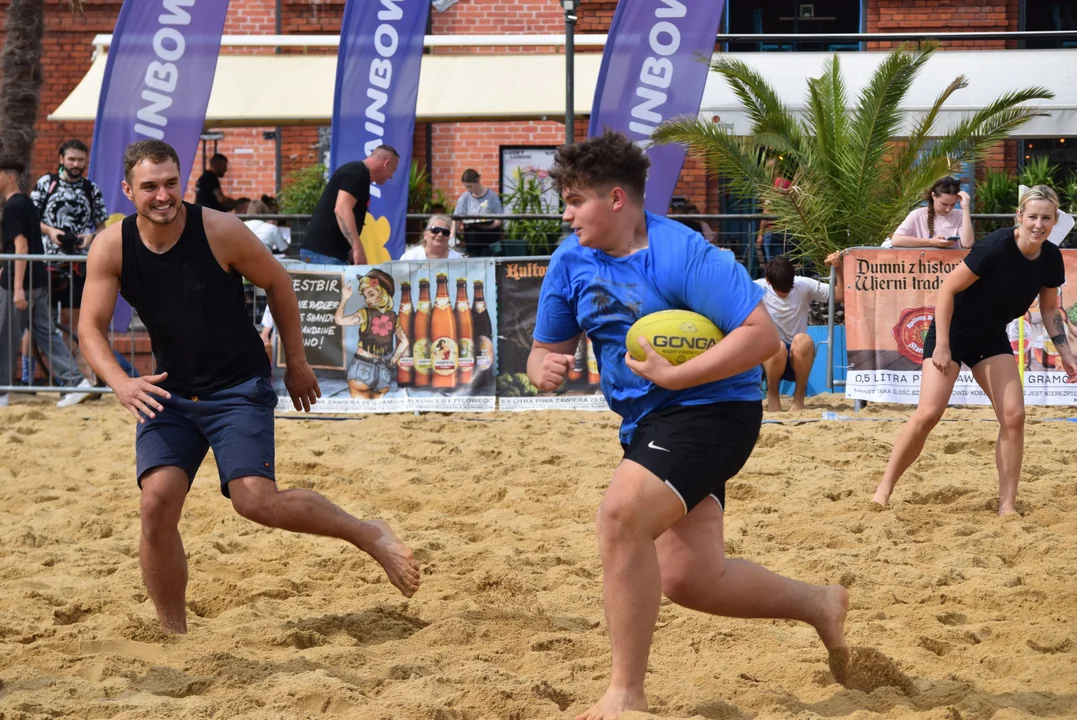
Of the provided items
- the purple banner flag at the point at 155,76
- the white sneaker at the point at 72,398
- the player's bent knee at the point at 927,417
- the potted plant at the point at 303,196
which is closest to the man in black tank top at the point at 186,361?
the player's bent knee at the point at 927,417

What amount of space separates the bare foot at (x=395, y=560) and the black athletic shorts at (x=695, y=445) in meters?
1.35

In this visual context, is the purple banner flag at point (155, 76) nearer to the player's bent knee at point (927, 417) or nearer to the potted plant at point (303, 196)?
the potted plant at point (303, 196)

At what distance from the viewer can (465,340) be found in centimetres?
1079

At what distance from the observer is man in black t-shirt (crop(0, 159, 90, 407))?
11.1 metres

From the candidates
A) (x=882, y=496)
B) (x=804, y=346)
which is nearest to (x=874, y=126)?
(x=804, y=346)

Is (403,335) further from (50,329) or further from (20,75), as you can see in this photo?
(20,75)

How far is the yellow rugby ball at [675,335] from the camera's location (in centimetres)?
356

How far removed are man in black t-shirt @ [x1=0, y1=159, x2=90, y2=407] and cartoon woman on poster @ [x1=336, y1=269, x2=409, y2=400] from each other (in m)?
2.56

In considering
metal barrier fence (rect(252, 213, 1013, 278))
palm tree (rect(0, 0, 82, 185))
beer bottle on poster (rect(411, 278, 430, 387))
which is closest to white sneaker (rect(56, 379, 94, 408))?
metal barrier fence (rect(252, 213, 1013, 278))

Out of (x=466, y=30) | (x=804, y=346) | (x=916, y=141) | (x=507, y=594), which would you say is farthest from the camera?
(x=466, y=30)

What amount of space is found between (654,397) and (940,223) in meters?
8.16

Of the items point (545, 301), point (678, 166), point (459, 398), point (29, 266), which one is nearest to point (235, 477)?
point (545, 301)

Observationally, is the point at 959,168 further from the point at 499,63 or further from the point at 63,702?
the point at 63,702

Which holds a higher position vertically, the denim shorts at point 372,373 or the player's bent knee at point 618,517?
the player's bent knee at point 618,517
